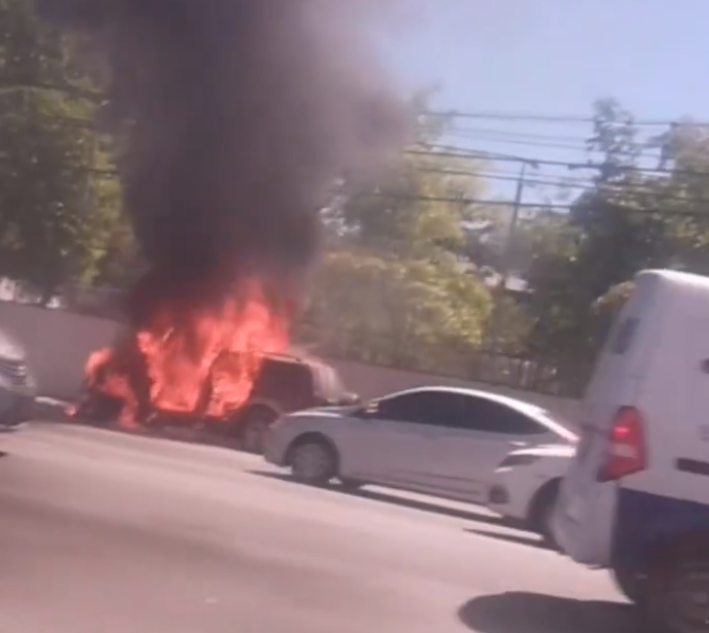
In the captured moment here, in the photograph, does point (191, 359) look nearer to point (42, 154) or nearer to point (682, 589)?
point (42, 154)

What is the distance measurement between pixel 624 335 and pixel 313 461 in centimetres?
892

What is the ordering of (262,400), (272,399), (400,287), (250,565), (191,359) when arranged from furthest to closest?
(400,287), (262,400), (272,399), (191,359), (250,565)

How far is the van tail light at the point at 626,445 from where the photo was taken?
8742 mm

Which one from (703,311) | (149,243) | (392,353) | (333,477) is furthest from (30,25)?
(703,311)

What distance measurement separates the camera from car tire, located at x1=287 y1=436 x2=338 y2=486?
1759cm

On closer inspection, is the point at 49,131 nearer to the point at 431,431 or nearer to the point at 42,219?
the point at 42,219

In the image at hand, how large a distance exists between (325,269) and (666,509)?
88.9 feet

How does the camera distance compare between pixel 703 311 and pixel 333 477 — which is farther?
pixel 333 477

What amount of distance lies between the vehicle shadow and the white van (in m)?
6.93

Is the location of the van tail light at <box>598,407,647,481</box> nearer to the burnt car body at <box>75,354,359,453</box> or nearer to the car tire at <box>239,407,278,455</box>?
the burnt car body at <box>75,354,359,453</box>

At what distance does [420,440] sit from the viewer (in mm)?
17094

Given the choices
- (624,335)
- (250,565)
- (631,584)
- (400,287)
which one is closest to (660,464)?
(624,335)

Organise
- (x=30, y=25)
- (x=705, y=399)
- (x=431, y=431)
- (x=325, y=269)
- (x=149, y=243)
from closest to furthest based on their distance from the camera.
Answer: (x=705, y=399) < (x=431, y=431) < (x=149, y=243) < (x=30, y=25) < (x=325, y=269)

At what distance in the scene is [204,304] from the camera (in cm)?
2245
